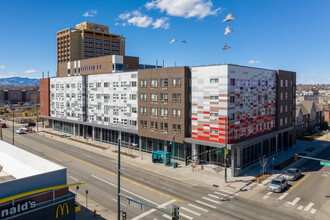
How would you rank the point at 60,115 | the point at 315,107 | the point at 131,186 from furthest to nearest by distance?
the point at 315,107, the point at 60,115, the point at 131,186

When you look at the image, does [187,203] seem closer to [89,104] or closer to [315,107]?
[89,104]

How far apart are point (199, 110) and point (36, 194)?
1171 inches

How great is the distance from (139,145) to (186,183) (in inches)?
834

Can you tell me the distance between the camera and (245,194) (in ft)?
106

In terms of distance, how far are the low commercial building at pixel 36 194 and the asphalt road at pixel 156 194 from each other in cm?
795

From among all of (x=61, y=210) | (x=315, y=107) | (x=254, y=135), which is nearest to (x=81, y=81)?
(x=254, y=135)

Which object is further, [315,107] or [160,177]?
[315,107]

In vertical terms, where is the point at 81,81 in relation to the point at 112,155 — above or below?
above

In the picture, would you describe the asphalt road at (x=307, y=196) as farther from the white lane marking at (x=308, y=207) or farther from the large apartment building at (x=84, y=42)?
the large apartment building at (x=84, y=42)

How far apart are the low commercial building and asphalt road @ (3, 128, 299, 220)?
7946 mm

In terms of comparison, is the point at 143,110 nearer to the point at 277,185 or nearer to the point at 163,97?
the point at 163,97

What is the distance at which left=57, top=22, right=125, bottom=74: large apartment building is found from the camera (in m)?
135

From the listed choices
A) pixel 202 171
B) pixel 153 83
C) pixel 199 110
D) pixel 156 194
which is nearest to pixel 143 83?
pixel 153 83

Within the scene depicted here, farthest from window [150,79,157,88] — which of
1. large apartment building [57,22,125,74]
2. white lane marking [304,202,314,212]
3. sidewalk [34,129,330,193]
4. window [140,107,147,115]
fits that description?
large apartment building [57,22,125,74]
